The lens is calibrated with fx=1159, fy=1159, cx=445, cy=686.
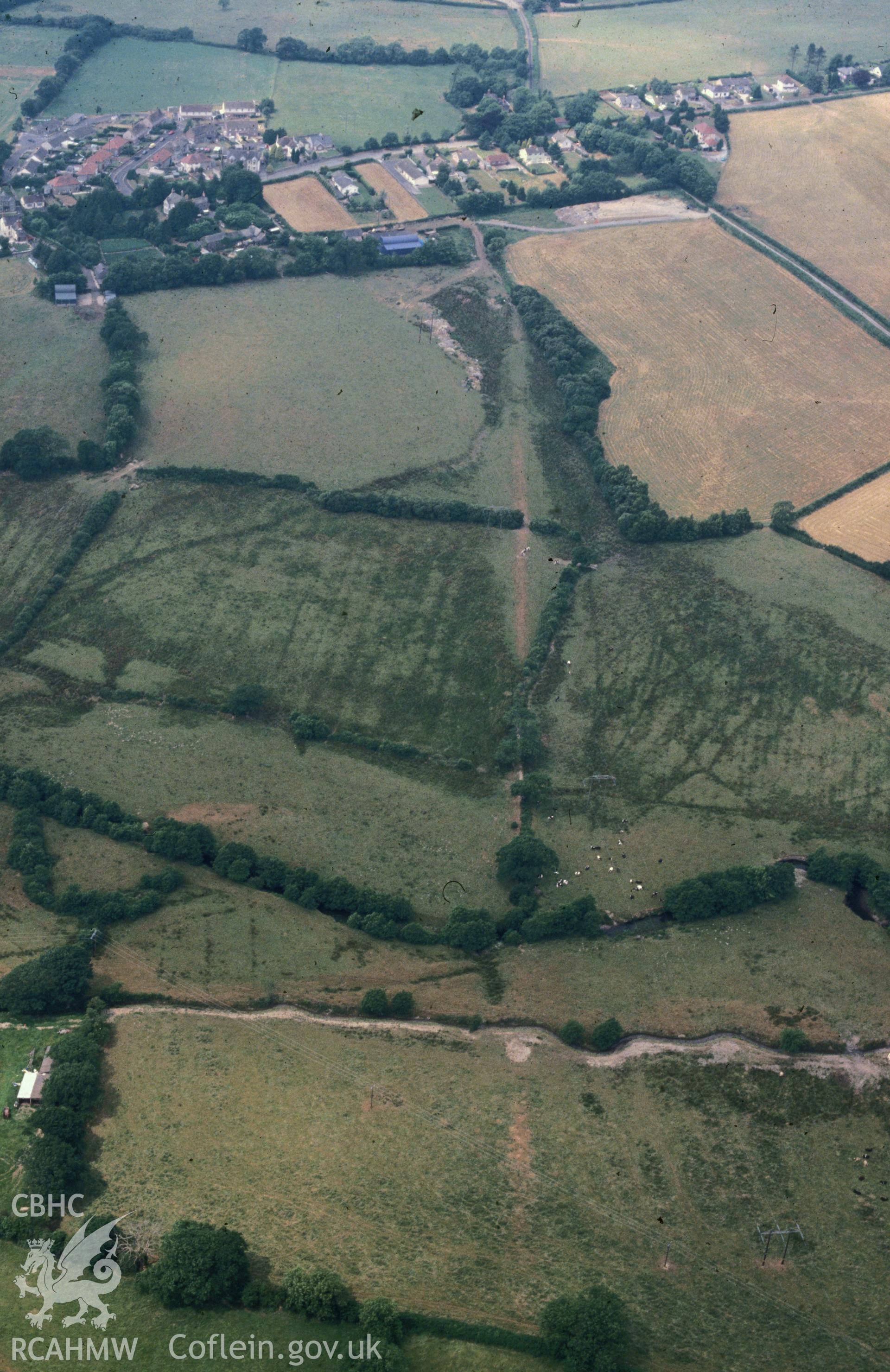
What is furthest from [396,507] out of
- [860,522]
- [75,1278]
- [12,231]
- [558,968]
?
[12,231]

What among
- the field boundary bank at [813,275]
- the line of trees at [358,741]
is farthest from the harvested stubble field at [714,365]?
the line of trees at [358,741]

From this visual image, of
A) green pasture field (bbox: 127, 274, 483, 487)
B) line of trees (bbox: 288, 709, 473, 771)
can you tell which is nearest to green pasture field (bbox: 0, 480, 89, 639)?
green pasture field (bbox: 127, 274, 483, 487)

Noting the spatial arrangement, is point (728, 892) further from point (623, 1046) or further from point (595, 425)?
point (595, 425)

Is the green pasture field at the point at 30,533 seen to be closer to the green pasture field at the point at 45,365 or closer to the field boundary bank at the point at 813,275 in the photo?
the green pasture field at the point at 45,365

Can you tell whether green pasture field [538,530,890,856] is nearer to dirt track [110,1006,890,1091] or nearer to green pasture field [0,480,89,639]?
dirt track [110,1006,890,1091]

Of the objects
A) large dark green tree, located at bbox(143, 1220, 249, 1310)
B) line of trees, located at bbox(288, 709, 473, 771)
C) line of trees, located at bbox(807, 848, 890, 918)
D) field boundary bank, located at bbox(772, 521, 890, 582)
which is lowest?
large dark green tree, located at bbox(143, 1220, 249, 1310)

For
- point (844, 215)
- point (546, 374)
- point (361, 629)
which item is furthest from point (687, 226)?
point (361, 629)
